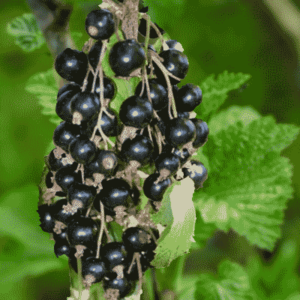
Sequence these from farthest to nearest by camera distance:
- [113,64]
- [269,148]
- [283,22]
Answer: [283,22] < [269,148] < [113,64]

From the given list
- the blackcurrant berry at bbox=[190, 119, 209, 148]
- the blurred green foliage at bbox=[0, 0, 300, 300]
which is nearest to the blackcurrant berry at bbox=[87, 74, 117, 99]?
the blackcurrant berry at bbox=[190, 119, 209, 148]

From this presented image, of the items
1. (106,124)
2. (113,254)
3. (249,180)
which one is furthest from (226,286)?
(106,124)

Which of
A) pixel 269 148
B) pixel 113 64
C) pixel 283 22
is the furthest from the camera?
pixel 283 22

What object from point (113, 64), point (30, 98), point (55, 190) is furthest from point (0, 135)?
point (113, 64)

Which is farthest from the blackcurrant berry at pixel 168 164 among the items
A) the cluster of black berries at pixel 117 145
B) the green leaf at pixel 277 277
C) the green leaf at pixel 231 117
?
the green leaf at pixel 277 277

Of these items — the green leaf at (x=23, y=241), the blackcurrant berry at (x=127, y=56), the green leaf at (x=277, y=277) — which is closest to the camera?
the blackcurrant berry at (x=127, y=56)

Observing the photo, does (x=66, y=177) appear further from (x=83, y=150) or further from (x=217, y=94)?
(x=217, y=94)

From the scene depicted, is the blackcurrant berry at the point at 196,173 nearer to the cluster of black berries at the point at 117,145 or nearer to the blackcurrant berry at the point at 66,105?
the cluster of black berries at the point at 117,145

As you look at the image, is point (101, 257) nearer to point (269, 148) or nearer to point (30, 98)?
point (269, 148)
